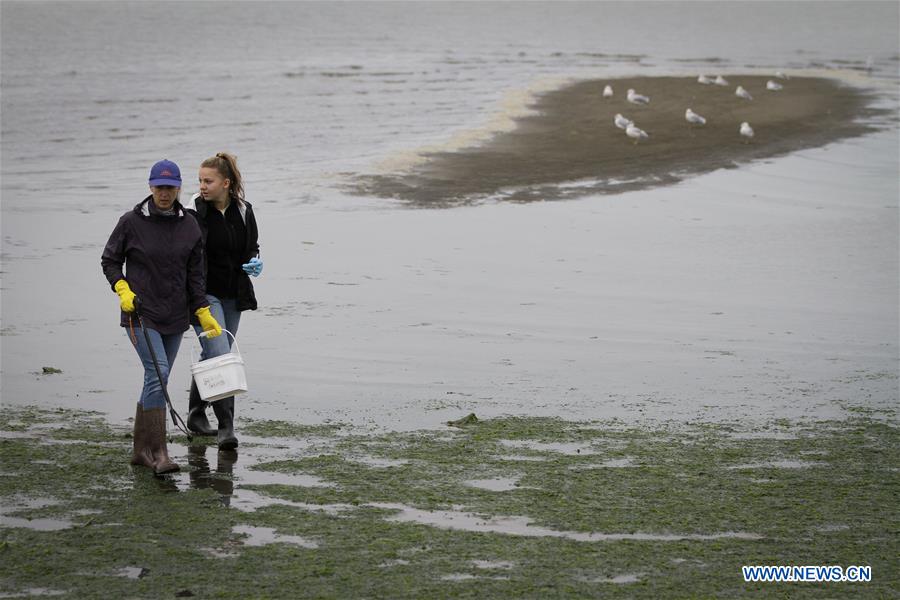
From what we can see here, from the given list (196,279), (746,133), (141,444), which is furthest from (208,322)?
(746,133)

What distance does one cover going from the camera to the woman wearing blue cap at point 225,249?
7.30 metres

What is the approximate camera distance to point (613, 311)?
11.6 m

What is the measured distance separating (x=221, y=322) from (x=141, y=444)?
2.95ft

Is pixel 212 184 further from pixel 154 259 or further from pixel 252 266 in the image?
pixel 154 259

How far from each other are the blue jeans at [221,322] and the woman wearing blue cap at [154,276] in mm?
343

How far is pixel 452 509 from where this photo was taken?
6.32 metres

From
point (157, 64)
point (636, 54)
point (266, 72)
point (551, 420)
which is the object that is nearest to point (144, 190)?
point (551, 420)

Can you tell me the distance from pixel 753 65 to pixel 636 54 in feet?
30.7

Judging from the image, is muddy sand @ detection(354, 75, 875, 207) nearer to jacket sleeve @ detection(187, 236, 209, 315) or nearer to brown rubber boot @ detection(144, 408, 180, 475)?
jacket sleeve @ detection(187, 236, 209, 315)

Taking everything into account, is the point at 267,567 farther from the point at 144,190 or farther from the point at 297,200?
the point at 144,190

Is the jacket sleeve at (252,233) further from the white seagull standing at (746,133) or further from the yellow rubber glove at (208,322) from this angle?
the white seagull standing at (746,133)

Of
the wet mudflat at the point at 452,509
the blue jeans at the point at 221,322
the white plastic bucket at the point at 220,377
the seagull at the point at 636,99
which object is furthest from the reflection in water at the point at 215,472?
the seagull at the point at 636,99

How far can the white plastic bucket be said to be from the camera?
7035 mm

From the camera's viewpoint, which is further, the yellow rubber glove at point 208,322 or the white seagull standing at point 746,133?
the white seagull standing at point 746,133
